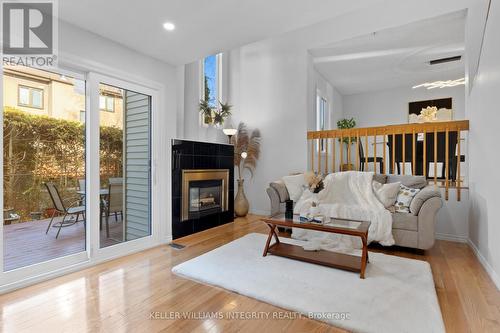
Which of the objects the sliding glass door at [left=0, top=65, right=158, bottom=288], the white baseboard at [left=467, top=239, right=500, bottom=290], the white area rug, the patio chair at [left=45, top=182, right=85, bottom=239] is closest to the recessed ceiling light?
the sliding glass door at [left=0, top=65, right=158, bottom=288]

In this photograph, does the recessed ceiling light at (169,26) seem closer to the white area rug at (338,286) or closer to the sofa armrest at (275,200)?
the white area rug at (338,286)

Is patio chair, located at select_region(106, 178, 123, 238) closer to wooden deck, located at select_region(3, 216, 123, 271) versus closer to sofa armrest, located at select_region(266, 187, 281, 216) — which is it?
wooden deck, located at select_region(3, 216, 123, 271)

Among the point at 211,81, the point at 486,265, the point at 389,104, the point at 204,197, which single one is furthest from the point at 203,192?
the point at 389,104

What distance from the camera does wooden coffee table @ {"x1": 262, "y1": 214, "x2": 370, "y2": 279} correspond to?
2.36m

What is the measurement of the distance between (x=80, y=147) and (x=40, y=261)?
1155 millimetres

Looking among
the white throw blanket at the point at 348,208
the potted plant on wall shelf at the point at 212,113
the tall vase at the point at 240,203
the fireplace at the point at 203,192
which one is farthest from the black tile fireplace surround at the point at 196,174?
the white throw blanket at the point at 348,208

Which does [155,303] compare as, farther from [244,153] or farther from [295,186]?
[244,153]

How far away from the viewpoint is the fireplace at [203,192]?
390cm

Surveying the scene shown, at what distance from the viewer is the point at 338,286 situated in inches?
85.4

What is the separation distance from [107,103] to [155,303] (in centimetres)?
223

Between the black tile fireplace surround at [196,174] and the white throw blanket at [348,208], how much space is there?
1.46 metres

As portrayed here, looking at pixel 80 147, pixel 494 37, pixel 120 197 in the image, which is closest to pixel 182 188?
pixel 120 197

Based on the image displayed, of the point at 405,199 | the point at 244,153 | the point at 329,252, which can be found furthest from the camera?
the point at 244,153

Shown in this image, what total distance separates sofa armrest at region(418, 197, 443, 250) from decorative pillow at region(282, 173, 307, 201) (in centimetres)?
158
